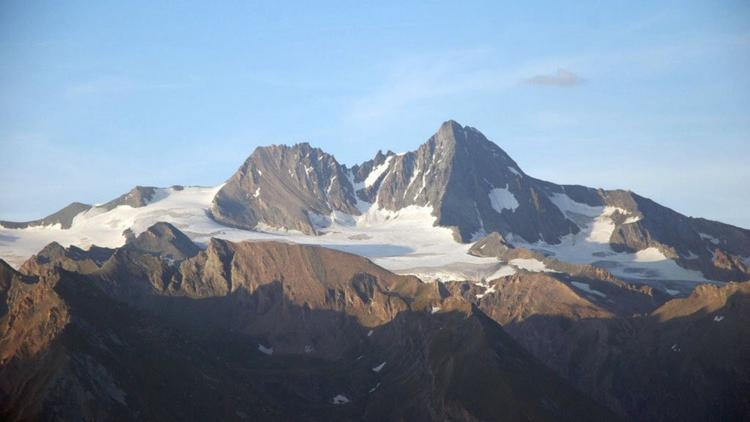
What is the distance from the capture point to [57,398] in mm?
192250

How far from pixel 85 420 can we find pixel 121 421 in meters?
5.09

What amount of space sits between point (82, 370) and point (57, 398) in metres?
8.28

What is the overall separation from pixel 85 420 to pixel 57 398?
4.52 meters

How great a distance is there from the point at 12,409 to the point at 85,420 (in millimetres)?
9820

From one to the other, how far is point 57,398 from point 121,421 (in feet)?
29.6

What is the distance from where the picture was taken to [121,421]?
19600 centimetres

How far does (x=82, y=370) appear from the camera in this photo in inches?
7869

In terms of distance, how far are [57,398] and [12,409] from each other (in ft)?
22.4

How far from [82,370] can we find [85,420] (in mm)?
9047

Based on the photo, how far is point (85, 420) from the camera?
193 meters
